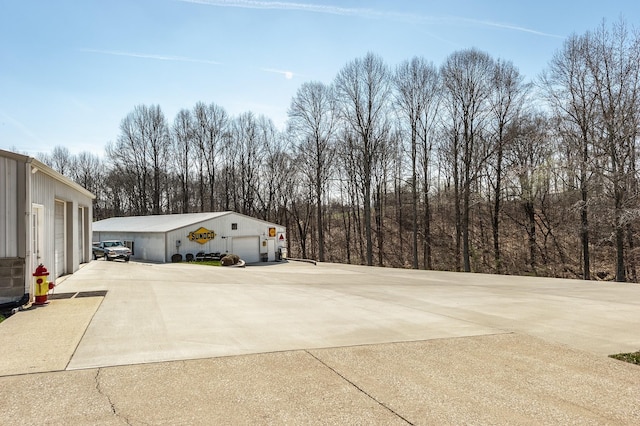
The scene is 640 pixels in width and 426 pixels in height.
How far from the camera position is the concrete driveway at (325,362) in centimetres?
390

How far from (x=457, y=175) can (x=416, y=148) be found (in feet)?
13.7

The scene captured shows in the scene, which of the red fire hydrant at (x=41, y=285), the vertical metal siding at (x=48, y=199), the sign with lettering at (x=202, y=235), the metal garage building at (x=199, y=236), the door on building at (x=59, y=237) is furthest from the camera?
the sign with lettering at (x=202, y=235)

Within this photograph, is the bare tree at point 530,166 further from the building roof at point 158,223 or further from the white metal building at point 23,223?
the white metal building at point 23,223

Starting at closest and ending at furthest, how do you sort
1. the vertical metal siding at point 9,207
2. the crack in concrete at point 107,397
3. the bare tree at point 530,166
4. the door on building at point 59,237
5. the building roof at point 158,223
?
the crack in concrete at point 107,397 < the vertical metal siding at point 9,207 < the door on building at point 59,237 < the bare tree at point 530,166 < the building roof at point 158,223

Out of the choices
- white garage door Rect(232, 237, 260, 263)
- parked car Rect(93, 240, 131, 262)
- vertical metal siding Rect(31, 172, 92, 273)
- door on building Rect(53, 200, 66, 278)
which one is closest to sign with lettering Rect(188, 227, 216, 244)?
white garage door Rect(232, 237, 260, 263)

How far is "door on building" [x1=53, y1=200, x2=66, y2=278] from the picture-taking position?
13547 mm

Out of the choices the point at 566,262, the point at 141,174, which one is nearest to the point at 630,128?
the point at 566,262

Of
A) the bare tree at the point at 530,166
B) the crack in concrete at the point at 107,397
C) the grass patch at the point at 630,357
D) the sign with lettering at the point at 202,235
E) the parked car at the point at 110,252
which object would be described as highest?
the bare tree at the point at 530,166

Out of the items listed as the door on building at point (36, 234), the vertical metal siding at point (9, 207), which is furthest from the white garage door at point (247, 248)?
the vertical metal siding at point (9, 207)

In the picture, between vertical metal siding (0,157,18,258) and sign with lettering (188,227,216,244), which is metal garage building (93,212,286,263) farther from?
vertical metal siding (0,157,18,258)

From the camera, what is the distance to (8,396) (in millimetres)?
4160

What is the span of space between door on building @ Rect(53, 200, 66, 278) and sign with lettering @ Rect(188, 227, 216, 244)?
1466 centimetres

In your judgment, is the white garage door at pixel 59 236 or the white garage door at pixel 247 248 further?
the white garage door at pixel 247 248

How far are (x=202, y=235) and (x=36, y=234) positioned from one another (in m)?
19.6
